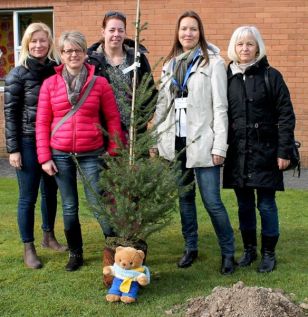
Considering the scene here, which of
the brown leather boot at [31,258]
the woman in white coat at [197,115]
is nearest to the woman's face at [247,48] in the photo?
the woman in white coat at [197,115]

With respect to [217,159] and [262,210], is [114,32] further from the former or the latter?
[262,210]

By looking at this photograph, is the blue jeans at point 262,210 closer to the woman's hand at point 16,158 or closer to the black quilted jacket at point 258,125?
the black quilted jacket at point 258,125

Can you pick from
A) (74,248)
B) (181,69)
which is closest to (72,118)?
(181,69)

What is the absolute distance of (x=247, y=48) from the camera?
498cm

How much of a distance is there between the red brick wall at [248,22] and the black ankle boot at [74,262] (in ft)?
20.9

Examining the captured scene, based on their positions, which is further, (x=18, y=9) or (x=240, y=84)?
(x=18, y=9)

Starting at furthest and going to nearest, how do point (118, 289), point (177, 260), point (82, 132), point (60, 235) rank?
1. point (60, 235)
2. point (177, 260)
3. point (82, 132)
4. point (118, 289)

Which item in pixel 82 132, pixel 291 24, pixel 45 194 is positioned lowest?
pixel 45 194

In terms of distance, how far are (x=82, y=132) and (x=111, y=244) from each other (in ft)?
3.17

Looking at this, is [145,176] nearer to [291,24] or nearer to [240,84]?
[240,84]

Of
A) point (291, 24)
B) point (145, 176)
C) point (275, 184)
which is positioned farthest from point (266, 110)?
point (291, 24)

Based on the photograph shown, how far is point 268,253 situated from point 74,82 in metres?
2.32

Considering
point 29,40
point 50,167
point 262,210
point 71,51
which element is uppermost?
point 29,40

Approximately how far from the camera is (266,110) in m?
4.96
